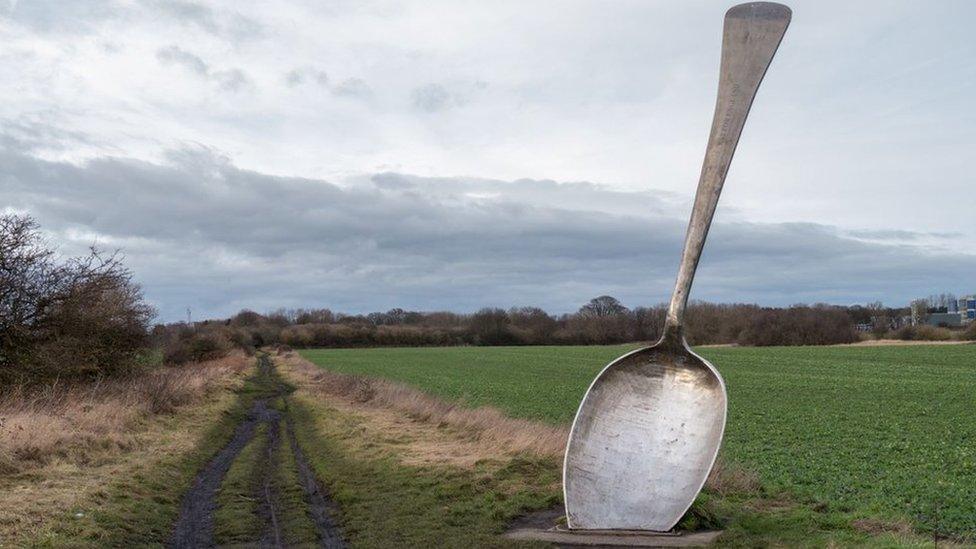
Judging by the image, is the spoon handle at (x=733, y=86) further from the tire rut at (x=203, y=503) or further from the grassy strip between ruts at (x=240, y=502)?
the tire rut at (x=203, y=503)

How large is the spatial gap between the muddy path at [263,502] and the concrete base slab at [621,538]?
7.64ft

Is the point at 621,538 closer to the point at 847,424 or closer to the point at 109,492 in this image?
the point at 109,492

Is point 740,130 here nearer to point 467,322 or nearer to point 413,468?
point 413,468

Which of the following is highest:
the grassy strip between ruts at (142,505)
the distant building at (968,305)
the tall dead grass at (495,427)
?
the distant building at (968,305)

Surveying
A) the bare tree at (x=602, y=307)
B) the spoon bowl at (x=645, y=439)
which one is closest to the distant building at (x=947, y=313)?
the bare tree at (x=602, y=307)

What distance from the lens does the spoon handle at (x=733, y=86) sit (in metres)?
7.84

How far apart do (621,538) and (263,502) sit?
17.9 ft

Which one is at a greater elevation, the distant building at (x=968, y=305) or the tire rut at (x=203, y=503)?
the distant building at (x=968, y=305)

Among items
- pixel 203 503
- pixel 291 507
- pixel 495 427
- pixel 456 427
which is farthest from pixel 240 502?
pixel 456 427

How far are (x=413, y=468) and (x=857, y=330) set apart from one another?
308 ft

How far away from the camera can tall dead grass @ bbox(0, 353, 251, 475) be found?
12.9 m

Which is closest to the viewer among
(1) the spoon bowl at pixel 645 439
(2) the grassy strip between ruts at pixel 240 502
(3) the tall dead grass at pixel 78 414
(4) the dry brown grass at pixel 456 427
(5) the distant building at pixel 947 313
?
(1) the spoon bowl at pixel 645 439

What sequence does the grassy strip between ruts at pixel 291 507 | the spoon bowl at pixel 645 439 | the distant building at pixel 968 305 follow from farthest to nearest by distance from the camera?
the distant building at pixel 968 305 → the grassy strip between ruts at pixel 291 507 → the spoon bowl at pixel 645 439

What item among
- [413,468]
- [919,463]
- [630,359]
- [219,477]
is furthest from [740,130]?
[219,477]
